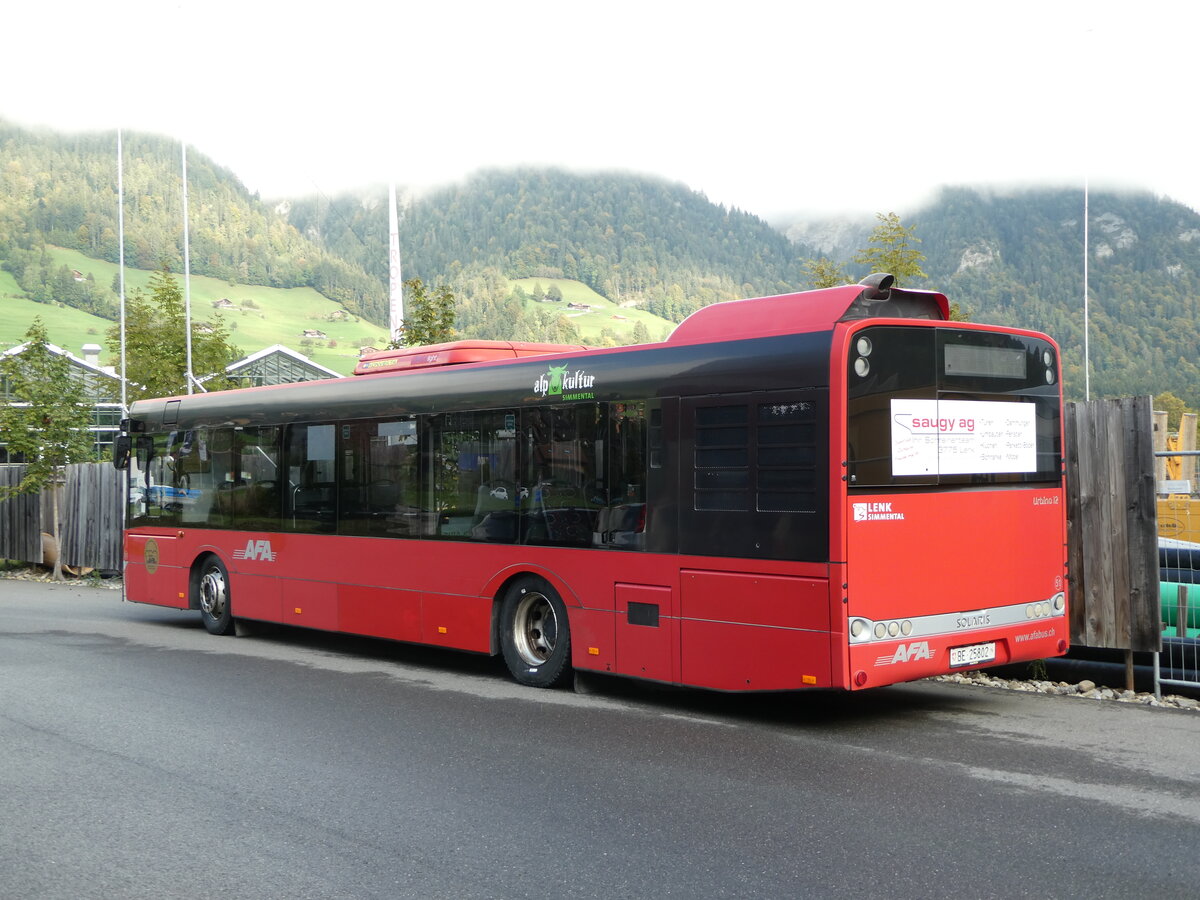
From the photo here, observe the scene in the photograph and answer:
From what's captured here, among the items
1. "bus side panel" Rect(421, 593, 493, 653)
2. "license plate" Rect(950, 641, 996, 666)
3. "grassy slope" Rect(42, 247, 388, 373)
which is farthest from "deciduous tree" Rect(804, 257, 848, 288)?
"grassy slope" Rect(42, 247, 388, 373)

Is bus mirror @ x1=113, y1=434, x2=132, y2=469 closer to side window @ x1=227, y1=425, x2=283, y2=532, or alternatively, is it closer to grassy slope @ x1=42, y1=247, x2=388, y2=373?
side window @ x1=227, y1=425, x2=283, y2=532

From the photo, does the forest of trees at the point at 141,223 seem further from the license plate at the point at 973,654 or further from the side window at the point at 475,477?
the license plate at the point at 973,654

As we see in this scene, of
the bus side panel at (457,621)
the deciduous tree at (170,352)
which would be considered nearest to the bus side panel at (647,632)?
the bus side panel at (457,621)

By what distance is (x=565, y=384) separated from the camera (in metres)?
10.1

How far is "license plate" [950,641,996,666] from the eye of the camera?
333 inches

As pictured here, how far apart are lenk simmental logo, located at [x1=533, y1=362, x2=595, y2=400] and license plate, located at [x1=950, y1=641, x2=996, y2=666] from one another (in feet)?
11.1

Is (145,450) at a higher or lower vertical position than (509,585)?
higher

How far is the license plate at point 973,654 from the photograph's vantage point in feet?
27.8

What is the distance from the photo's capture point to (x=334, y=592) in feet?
41.5

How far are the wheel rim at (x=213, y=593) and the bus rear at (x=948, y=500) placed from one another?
8919 millimetres

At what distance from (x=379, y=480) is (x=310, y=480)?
50.5 inches

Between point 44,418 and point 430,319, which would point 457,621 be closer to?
point 430,319

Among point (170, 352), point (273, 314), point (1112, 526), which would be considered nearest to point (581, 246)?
point (273, 314)

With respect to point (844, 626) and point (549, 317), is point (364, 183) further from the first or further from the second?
point (844, 626)
